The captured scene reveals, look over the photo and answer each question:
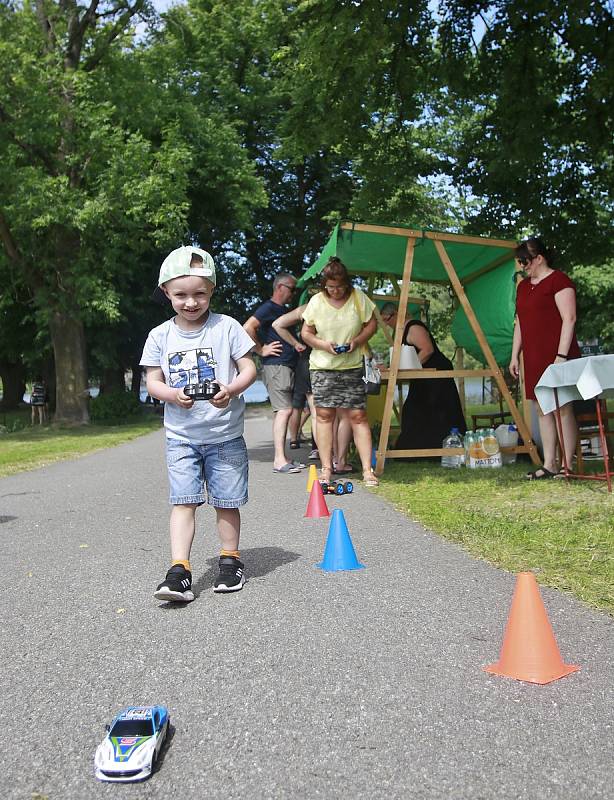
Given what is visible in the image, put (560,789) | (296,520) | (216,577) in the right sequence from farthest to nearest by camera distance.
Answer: (296,520) < (216,577) < (560,789)

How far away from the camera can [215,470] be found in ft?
14.7

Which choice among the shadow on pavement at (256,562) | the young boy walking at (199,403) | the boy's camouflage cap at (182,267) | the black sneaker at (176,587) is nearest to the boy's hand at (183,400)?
the young boy walking at (199,403)

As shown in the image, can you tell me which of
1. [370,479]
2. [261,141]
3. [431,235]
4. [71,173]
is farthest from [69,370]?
[370,479]

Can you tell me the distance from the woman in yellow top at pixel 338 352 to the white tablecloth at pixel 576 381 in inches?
68.6

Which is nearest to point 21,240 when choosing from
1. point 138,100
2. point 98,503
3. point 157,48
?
point 138,100

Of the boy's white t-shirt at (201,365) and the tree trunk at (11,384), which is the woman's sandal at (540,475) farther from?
the tree trunk at (11,384)

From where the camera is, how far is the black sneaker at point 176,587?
395cm

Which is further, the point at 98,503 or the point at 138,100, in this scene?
the point at 138,100

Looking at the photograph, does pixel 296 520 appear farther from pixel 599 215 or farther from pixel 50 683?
pixel 599 215

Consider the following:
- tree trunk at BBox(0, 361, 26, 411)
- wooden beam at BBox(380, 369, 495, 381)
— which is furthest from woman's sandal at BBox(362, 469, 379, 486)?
tree trunk at BBox(0, 361, 26, 411)

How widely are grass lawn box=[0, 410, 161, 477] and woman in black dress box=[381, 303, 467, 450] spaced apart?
5.65 meters

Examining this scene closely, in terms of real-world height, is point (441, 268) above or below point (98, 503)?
above

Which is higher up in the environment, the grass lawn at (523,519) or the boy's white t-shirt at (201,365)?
the boy's white t-shirt at (201,365)

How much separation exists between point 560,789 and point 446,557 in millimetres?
2743
